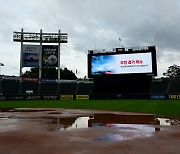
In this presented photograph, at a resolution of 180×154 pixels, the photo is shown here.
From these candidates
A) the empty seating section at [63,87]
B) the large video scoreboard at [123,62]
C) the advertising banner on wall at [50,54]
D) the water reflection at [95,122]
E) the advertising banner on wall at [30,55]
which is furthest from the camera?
the empty seating section at [63,87]

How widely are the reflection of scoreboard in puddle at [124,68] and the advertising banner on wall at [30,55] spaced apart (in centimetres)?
1240

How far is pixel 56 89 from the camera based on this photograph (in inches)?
2827

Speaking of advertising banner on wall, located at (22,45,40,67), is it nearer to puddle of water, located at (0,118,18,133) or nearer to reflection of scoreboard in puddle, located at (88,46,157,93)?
reflection of scoreboard in puddle, located at (88,46,157,93)

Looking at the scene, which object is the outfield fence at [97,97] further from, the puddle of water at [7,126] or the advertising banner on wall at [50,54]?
the puddle of water at [7,126]

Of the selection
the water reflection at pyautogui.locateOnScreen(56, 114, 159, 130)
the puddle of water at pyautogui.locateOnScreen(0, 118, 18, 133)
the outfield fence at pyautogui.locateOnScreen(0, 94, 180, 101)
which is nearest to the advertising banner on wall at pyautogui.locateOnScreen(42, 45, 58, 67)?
the outfield fence at pyautogui.locateOnScreen(0, 94, 180, 101)

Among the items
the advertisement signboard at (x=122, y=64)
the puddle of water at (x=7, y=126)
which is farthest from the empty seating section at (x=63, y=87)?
the puddle of water at (x=7, y=126)

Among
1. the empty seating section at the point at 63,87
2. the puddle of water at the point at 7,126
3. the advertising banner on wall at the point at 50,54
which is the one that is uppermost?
the advertising banner on wall at the point at 50,54

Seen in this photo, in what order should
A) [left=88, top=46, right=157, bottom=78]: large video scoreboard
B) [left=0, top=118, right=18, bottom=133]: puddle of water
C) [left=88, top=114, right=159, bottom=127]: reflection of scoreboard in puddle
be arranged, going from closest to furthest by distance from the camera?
[left=0, top=118, right=18, bottom=133]: puddle of water < [left=88, top=114, right=159, bottom=127]: reflection of scoreboard in puddle < [left=88, top=46, right=157, bottom=78]: large video scoreboard

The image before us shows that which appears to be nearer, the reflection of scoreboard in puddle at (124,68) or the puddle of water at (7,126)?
the puddle of water at (7,126)

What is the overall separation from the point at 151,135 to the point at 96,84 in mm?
53456

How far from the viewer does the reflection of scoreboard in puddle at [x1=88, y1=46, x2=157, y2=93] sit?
5769 centimetres

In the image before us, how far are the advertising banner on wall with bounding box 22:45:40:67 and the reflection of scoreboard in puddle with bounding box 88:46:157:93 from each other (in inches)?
488

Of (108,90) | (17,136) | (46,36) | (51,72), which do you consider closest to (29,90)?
(46,36)

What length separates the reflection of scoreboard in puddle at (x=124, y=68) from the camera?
2271 inches
